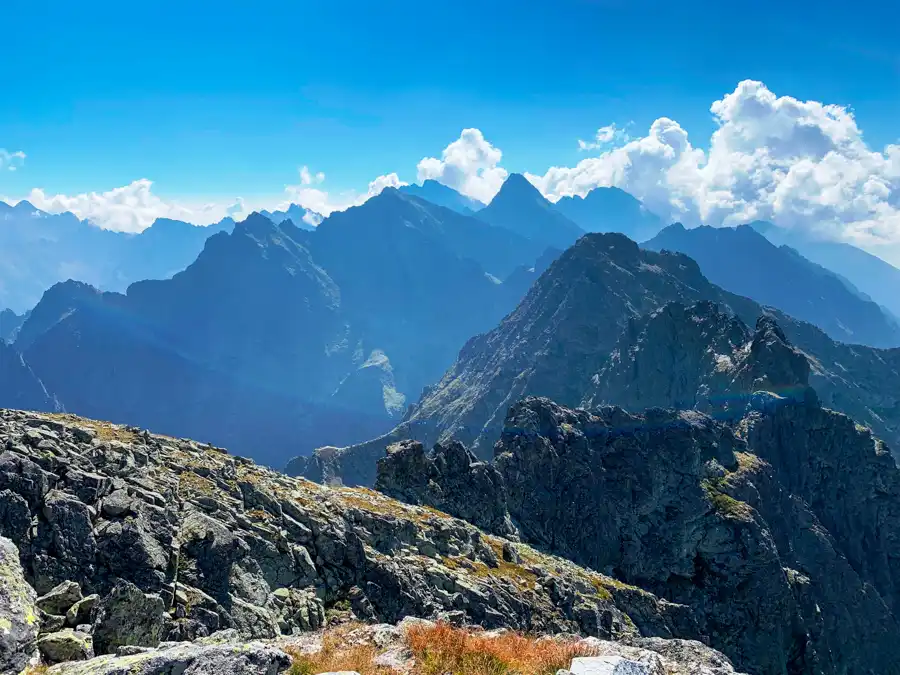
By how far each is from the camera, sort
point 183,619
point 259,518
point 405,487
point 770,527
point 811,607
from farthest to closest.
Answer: point 770,527 → point 811,607 → point 405,487 → point 259,518 → point 183,619

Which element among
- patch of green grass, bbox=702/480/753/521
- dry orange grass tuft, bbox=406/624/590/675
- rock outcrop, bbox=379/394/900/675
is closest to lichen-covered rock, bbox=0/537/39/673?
dry orange grass tuft, bbox=406/624/590/675

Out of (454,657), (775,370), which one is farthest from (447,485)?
(775,370)

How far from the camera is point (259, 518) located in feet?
132

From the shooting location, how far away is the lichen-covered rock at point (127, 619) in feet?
69.9

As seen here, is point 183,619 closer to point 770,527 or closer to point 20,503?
point 20,503

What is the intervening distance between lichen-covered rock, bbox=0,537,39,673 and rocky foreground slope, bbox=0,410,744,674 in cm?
4

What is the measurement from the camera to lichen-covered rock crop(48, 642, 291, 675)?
13789mm

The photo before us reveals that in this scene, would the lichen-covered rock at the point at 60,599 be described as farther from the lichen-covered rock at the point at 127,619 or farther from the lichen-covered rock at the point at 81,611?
the lichen-covered rock at the point at 127,619

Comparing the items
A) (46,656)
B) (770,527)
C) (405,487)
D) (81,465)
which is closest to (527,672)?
(46,656)

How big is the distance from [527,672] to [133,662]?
994 cm

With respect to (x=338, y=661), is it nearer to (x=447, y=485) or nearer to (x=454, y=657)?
(x=454, y=657)

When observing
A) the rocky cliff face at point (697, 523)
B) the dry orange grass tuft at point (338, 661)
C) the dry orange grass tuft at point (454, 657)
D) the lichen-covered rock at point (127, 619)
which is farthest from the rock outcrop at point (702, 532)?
the dry orange grass tuft at point (338, 661)

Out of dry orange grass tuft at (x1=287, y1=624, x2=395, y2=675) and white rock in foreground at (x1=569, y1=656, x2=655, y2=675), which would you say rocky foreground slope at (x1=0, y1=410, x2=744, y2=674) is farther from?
white rock in foreground at (x1=569, y1=656, x2=655, y2=675)

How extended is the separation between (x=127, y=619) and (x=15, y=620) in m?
8.08
